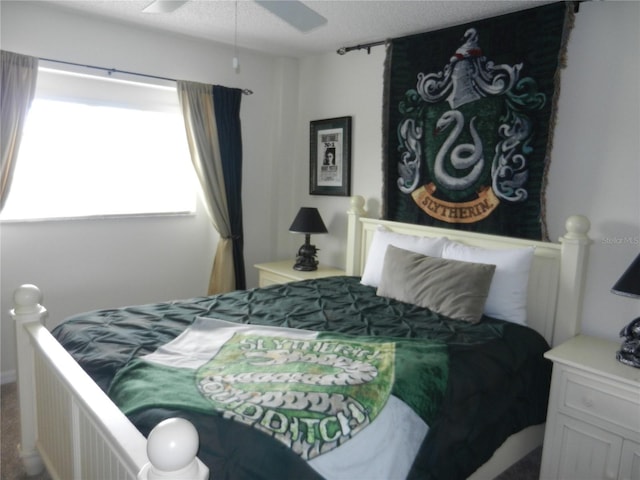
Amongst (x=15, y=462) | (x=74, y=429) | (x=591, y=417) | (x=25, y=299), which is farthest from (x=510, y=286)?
(x=15, y=462)

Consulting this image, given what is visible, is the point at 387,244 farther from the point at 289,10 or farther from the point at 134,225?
the point at 134,225

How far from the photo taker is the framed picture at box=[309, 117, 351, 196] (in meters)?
3.52

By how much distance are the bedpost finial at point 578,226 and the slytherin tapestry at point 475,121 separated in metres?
0.23

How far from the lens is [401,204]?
3.12 m

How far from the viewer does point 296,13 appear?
6.07 feet

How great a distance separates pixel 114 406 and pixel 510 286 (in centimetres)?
187

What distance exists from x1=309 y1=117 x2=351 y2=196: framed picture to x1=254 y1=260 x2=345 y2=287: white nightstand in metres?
0.62

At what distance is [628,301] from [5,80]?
3.54m

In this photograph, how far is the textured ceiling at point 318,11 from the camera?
2.56 metres

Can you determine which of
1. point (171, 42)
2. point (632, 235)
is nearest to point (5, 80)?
point (171, 42)

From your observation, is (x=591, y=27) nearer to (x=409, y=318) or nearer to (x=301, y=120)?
(x=409, y=318)

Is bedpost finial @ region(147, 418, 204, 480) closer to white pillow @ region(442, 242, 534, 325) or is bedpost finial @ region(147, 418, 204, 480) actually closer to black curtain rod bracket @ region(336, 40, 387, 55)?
white pillow @ region(442, 242, 534, 325)

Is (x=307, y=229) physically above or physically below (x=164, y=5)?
below

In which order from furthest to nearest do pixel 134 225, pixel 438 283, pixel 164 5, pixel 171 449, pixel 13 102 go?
pixel 134 225
pixel 13 102
pixel 438 283
pixel 164 5
pixel 171 449
